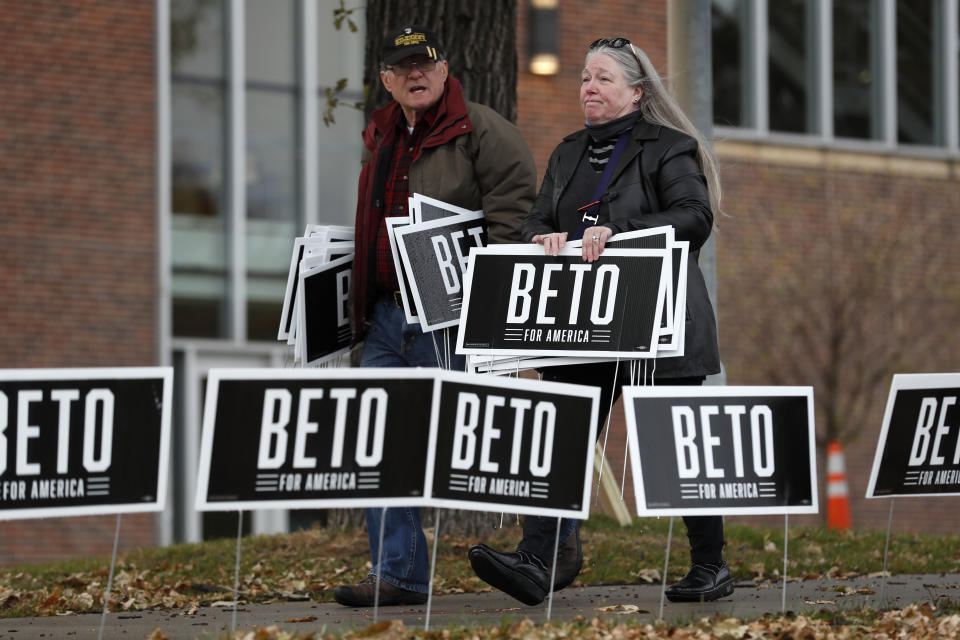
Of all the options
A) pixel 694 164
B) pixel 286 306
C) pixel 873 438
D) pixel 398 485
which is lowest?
pixel 873 438

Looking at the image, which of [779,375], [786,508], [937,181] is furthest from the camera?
[937,181]

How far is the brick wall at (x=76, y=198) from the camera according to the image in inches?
591

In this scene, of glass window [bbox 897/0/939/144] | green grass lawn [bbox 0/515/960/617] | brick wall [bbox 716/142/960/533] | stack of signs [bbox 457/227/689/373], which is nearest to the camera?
stack of signs [bbox 457/227/689/373]

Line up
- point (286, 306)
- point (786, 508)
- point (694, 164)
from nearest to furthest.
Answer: point (786, 508)
point (694, 164)
point (286, 306)

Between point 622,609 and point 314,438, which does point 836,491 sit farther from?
point 314,438

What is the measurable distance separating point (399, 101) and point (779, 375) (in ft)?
37.8

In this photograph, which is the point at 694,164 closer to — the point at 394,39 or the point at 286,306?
the point at 394,39

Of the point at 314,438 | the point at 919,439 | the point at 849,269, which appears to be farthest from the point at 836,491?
the point at 314,438

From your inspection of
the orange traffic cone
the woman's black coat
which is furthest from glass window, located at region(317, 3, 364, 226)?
the woman's black coat

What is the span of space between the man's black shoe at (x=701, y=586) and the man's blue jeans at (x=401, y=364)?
38.8 inches

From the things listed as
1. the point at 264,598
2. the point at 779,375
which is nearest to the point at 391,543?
the point at 264,598

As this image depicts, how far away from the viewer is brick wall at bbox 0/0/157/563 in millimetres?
15016

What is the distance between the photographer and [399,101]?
6.57m

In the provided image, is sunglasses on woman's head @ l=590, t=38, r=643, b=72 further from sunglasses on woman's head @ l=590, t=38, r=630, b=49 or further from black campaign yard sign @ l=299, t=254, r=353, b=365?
black campaign yard sign @ l=299, t=254, r=353, b=365
